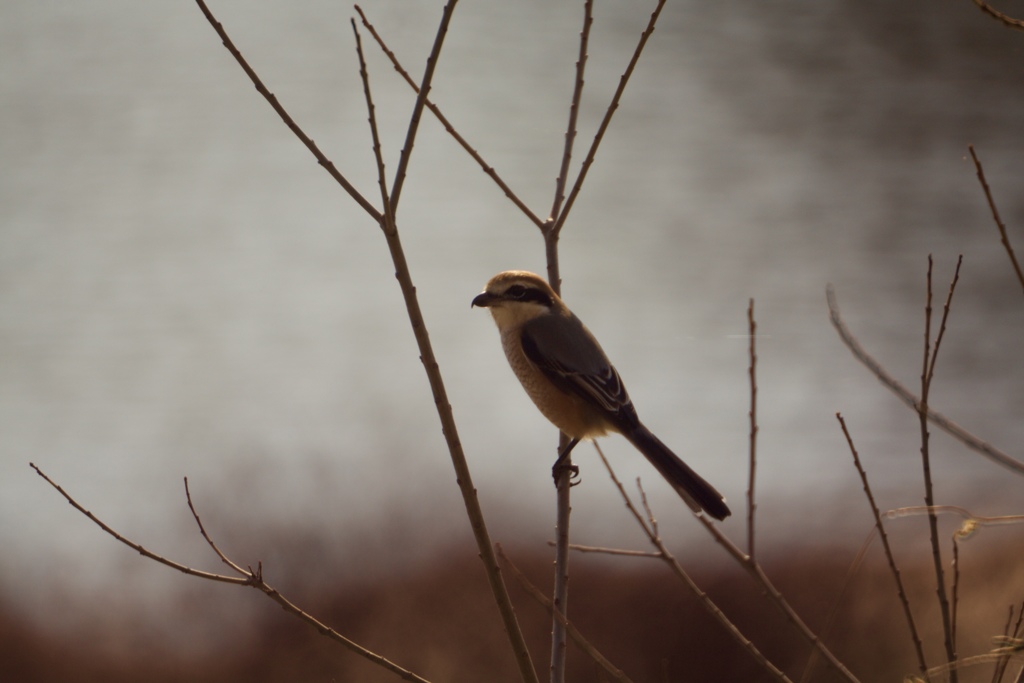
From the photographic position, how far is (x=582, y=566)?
1913 mm

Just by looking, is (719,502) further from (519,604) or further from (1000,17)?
(1000,17)

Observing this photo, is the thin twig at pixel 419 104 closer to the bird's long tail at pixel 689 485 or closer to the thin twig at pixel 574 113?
the thin twig at pixel 574 113

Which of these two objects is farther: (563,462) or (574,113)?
(563,462)

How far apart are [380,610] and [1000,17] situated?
59.2 inches

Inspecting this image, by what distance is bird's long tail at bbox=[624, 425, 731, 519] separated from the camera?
1305mm

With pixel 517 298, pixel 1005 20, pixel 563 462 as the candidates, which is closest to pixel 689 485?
pixel 563 462

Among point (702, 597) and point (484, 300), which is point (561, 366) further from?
point (702, 597)

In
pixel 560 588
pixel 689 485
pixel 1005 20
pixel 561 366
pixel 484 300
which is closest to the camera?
pixel 1005 20

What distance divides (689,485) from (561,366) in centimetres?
39

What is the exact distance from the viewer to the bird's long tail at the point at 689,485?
4.28 ft

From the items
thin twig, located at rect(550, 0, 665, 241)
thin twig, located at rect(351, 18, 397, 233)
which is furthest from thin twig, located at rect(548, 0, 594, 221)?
thin twig, located at rect(351, 18, 397, 233)

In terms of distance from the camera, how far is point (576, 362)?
64.1 inches

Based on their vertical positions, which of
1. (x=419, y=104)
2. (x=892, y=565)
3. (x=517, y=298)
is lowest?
(x=892, y=565)

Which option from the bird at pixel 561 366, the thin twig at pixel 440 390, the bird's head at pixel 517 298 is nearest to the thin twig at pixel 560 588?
the thin twig at pixel 440 390
